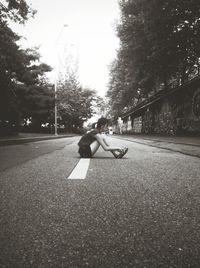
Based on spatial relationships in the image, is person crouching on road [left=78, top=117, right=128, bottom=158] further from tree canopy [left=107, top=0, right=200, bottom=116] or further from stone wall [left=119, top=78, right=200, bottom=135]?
stone wall [left=119, top=78, right=200, bottom=135]

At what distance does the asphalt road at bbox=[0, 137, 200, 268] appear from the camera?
5.28 feet

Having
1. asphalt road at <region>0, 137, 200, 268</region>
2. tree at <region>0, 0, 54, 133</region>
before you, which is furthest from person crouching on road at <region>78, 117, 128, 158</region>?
tree at <region>0, 0, 54, 133</region>

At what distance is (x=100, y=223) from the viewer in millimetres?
2178

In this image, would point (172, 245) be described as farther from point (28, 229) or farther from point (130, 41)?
point (130, 41)

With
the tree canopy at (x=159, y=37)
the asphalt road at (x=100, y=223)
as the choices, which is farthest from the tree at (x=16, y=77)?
the asphalt road at (x=100, y=223)

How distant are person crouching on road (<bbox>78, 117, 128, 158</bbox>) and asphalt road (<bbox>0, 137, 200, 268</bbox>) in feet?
10.5

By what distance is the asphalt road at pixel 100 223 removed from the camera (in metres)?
1.61

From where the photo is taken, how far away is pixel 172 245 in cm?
178

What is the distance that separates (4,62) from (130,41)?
34.8 ft

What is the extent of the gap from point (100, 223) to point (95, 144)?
545cm

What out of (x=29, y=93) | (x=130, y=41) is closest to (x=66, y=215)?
(x=130, y=41)

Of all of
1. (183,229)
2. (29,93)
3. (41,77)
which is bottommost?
(183,229)

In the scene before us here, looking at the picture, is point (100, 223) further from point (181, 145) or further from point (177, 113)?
point (177, 113)

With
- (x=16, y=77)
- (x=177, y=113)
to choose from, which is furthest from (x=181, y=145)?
(x=16, y=77)
